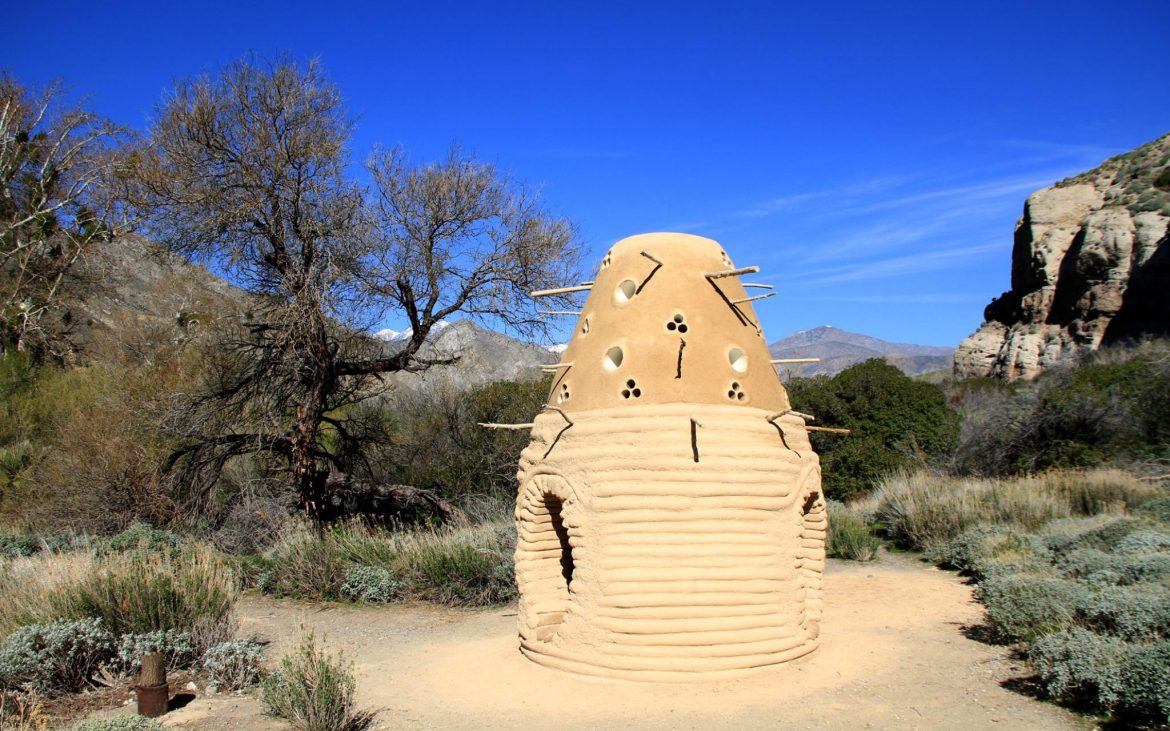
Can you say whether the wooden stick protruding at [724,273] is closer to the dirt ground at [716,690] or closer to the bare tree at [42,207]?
the dirt ground at [716,690]

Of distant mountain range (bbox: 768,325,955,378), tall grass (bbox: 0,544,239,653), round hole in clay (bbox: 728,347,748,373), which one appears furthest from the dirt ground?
distant mountain range (bbox: 768,325,955,378)

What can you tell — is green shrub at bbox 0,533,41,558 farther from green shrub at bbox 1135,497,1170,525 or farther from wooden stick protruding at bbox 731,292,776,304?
green shrub at bbox 1135,497,1170,525

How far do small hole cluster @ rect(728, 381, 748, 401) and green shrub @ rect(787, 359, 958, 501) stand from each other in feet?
41.8

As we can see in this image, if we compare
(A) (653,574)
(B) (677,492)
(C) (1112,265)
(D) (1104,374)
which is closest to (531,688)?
(A) (653,574)

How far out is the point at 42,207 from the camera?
2811 centimetres

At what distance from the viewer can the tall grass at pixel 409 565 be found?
1147cm

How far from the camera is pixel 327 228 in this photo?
14.7 m

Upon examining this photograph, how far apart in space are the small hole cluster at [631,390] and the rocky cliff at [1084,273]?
28.6 metres

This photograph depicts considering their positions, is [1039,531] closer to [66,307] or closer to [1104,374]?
[1104,374]

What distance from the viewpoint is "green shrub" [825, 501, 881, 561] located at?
13656 millimetres

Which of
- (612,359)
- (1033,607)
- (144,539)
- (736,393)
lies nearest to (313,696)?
(612,359)

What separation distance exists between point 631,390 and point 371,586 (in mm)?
6033

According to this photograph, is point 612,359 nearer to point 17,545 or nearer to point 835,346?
point 17,545

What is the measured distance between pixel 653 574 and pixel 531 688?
1.38 metres
